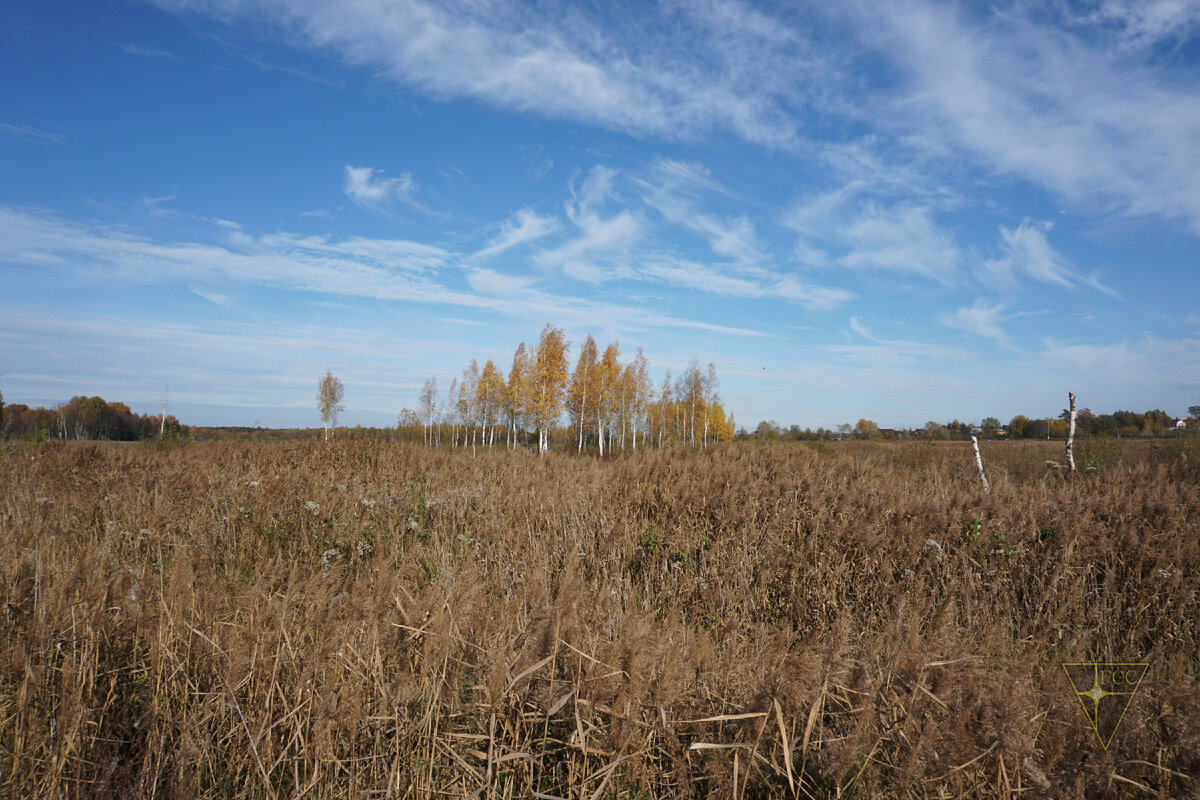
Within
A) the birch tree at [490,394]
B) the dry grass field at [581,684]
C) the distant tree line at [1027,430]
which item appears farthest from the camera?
the birch tree at [490,394]

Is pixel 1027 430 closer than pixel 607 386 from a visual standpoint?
No

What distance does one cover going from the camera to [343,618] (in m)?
2.88

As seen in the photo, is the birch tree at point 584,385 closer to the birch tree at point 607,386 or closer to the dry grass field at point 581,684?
the birch tree at point 607,386

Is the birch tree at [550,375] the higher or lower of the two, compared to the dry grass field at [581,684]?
higher

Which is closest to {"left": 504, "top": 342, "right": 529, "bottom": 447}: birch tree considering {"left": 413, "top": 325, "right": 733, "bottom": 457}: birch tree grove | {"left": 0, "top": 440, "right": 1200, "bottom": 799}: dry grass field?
{"left": 413, "top": 325, "right": 733, "bottom": 457}: birch tree grove

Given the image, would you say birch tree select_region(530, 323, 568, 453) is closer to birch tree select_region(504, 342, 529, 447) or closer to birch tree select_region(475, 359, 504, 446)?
birch tree select_region(504, 342, 529, 447)

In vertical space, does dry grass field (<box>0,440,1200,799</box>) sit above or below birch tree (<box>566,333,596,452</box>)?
below

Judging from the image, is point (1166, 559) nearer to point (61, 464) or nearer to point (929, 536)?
point (929, 536)

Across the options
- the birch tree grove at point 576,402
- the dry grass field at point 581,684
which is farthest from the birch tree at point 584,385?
the dry grass field at point 581,684

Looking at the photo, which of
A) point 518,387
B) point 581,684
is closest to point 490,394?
point 518,387

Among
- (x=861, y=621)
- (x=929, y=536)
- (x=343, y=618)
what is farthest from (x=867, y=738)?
(x=929, y=536)

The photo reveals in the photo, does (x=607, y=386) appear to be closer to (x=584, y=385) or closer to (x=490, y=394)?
(x=584, y=385)

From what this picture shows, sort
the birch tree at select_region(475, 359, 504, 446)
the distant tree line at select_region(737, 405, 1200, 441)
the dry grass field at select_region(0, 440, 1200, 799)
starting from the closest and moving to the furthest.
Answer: the dry grass field at select_region(0, 440, 1200, 799) < the distant tree line at select_region(737, 405, 1200, 441) < the birch tree at select_region(475, 359, 504, 446)

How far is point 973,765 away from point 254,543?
6.70 meters
